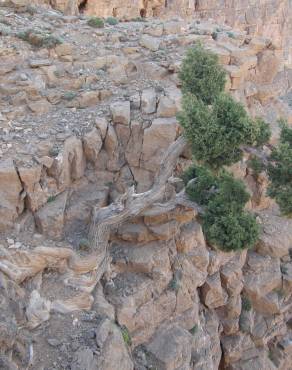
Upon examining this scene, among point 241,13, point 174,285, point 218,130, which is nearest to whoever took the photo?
point 218,130

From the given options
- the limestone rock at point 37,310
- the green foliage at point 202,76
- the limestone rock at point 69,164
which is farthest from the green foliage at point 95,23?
the limestone rock at point 37,310

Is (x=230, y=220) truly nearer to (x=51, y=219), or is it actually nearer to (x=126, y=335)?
(x=126, y=335)

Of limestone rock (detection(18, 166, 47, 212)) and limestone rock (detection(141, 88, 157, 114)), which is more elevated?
limestone rock (detection(141, 88, 157, 114))

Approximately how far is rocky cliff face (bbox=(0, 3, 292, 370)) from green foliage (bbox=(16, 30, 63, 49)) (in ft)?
0.16

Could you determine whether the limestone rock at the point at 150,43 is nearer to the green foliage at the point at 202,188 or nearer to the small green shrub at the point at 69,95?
the small green shrub at the point at 69,95

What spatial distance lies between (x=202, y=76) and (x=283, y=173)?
447 cm

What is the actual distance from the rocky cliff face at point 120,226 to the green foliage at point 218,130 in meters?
2.43

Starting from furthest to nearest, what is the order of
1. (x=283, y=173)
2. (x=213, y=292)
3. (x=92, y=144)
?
1. (x=213, y=292)
2. (x=92, y=144)
3. (x=283, y=173)

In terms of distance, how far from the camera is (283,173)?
12852 millimetres

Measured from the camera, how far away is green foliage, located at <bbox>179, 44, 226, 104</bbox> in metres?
15.0

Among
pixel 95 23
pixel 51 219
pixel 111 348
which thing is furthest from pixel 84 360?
pixel 95 23

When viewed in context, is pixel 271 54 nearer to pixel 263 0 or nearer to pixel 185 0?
pixel 185 0

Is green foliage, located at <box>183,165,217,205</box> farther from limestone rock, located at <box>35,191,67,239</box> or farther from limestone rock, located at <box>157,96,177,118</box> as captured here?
limestone rock, located at <box>35,191,67,239</box>

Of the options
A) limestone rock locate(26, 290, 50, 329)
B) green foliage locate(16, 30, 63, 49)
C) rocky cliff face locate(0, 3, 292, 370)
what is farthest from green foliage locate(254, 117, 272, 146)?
green foliage locate(16, 30, 63, 49)
